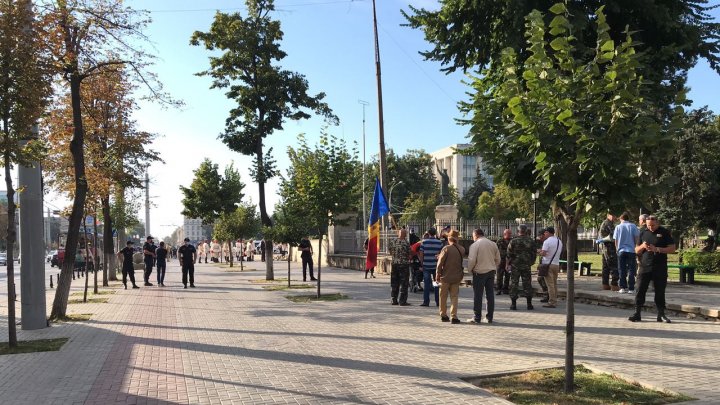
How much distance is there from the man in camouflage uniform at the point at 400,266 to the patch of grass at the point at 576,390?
6.23m

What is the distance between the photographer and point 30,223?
1074 centimetres

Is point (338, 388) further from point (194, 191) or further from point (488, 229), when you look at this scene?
point (194, 191)

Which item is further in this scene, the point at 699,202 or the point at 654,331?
the point at 699,202

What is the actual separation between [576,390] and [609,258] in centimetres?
899

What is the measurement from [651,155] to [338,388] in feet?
13.3

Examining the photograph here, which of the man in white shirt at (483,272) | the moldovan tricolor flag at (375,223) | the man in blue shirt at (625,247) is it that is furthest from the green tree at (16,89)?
the man in blue shirt at (625,247)

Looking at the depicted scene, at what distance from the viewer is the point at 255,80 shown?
21.8 m

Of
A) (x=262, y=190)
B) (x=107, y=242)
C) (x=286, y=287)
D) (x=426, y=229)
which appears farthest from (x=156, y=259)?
(x=426, y=229)

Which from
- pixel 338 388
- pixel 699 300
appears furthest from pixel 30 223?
pixel 699 300

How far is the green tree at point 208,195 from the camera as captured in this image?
1465 inches

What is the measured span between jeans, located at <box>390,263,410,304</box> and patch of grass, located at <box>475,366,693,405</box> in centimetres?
641

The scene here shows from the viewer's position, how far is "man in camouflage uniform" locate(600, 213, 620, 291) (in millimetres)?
13656

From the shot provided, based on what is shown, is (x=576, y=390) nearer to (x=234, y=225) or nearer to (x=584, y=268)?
(x=584, y=268)

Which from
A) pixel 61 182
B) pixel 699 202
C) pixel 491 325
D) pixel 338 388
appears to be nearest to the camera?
pixel 338 388
